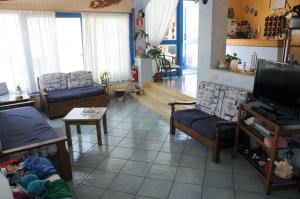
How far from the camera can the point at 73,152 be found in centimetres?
372

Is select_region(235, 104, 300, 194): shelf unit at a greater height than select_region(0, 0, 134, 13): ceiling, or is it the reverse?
select_region(0, 0, 134, 13): ceiling

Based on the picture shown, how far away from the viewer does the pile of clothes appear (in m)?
2.03

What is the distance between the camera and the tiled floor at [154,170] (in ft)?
8.99

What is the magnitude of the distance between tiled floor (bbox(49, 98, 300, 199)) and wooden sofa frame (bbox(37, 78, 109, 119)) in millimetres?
960

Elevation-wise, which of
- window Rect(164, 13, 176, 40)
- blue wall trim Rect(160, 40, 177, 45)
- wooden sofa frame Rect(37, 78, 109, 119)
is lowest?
wooden sofa frame Rect(37, 78, 109, 119)

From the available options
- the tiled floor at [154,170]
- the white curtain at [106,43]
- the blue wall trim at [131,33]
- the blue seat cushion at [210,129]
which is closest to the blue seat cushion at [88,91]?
the white curtain at [106,43]

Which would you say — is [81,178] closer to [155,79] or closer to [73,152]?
[73,152]

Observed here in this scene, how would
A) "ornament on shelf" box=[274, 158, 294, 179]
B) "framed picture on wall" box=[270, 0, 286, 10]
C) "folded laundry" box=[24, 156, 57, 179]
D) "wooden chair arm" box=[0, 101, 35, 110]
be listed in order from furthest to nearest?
"framed picture on wall" box=[270, 0, 286, 10] < "wooden chair arm" box=[0, 101, 35, 110] < "ornament on shelf" box=[274, 158, 294, 179] < "folded laundry" box=[24, 156, 57, 179]

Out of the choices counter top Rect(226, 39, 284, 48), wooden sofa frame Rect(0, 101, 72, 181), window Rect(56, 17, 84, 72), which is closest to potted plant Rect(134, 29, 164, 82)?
window Rect(56, 17, 84, 72)

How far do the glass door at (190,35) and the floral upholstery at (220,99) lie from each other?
399 centimetres

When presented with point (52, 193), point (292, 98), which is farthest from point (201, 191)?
point (52, 193)

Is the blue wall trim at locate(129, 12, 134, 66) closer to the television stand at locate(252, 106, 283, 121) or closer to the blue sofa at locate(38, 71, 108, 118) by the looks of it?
the blue sofa at locate(38, 71, 108, 118)

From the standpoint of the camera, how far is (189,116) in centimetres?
384

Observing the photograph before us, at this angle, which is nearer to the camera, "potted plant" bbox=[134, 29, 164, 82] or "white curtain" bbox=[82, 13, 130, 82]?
"white curtain" bbox=[82, 13, 130, 82]
